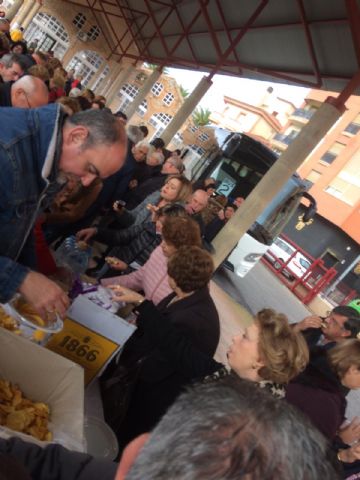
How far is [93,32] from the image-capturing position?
1004 inches

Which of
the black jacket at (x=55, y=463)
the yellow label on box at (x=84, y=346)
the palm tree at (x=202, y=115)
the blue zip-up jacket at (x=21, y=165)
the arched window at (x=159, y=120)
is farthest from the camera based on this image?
the palm tree at (x=202, y=115)

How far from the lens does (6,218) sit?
1.84 metres

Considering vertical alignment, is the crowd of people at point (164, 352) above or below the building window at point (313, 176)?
below

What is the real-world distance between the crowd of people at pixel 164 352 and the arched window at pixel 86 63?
2557 cm

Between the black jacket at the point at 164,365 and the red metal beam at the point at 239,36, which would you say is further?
the red metal beam at the point at 239,36

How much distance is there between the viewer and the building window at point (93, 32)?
25375 mm

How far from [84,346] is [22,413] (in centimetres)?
61

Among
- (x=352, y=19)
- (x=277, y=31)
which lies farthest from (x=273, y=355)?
(x=277, y=31)

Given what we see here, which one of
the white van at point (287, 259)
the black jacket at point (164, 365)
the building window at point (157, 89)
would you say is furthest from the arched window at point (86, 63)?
the black jacket at point (164, 365)

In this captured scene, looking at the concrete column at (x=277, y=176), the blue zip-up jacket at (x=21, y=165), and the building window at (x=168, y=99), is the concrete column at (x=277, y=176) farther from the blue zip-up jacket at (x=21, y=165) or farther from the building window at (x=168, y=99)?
the building window at (x=168, y=99)

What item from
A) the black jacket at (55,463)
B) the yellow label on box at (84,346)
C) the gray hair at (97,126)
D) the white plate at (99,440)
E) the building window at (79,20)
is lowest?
the white plate at (99,440)

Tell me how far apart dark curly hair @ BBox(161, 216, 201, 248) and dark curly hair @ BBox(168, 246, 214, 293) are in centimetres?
36

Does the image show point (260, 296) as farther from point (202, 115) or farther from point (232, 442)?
point (202, 115)

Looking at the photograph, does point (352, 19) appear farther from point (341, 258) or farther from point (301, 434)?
point (341, 258)
